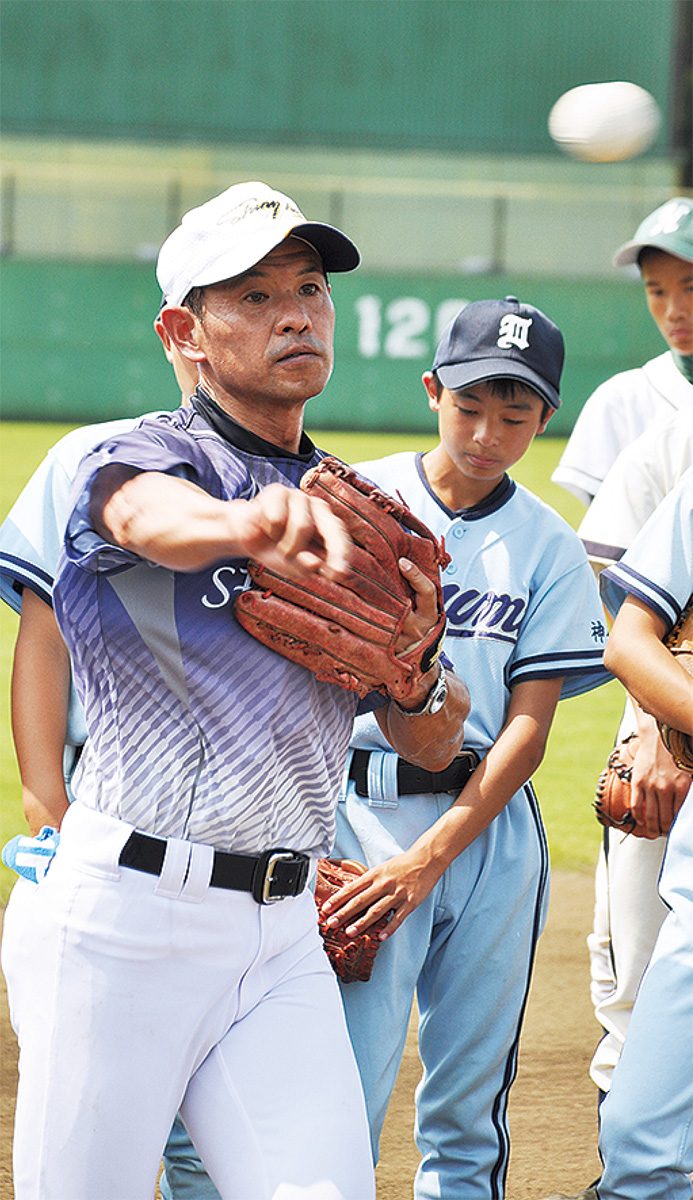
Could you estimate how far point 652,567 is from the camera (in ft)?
7.69

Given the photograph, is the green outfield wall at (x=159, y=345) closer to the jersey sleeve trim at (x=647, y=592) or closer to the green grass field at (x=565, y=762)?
the green grass field at (x=565, y=762)

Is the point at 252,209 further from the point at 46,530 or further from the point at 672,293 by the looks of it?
the point at 672,293

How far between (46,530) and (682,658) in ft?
3.54

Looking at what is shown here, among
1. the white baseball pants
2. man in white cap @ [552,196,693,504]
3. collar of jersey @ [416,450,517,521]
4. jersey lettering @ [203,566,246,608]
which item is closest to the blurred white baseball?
man in white cap @ [552,196,693,504]

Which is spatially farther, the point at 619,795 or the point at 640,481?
the point at 640,481

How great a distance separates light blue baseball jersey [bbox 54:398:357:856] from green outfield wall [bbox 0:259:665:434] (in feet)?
50.7

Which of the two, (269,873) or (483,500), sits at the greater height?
(483,500)

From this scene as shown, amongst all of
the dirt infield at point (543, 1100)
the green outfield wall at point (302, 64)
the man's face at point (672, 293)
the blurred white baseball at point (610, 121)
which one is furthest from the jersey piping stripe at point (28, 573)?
the green outfield wall at point (302, 64)

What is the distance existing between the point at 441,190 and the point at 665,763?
18084mm

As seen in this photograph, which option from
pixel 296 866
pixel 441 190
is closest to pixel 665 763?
pixel 296 866

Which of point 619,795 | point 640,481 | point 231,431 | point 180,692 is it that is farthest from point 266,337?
point 640,481

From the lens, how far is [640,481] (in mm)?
2982

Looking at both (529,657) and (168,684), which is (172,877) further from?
(529,657)

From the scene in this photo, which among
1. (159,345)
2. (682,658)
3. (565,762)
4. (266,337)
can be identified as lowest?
(565,762)
